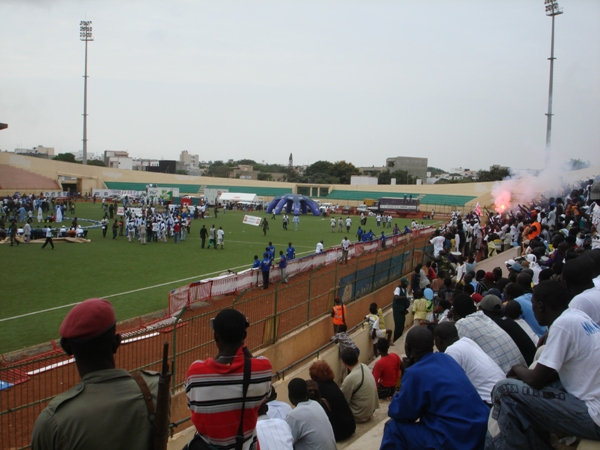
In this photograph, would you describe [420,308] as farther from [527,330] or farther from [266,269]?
[266,269]

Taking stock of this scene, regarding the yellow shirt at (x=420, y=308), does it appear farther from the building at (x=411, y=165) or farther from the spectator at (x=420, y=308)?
the building at (x=411, y=165)

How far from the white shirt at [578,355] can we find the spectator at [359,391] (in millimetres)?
3873

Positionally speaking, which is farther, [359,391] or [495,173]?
[495,173]

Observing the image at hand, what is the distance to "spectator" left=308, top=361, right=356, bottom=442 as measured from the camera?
241 inches

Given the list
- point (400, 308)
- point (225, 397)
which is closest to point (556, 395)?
point (225, 397)

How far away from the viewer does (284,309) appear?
1180 centimetres

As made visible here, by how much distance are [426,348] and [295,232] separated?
126 feet

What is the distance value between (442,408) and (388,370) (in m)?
4.86

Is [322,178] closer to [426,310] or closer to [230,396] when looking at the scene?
[426,310]

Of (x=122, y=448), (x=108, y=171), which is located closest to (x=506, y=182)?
(x=122, y=448)

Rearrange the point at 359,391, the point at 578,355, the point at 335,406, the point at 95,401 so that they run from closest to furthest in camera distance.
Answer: the point at 95,401
the point at 578,355
the point at 335,406
the point at 359,391

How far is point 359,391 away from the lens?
695 cm

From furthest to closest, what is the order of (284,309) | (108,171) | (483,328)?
(108,171) < (284,309) < (483,328)

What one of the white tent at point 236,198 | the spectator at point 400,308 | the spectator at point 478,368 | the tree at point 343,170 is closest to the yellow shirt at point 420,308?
the spectator at point 400,308
